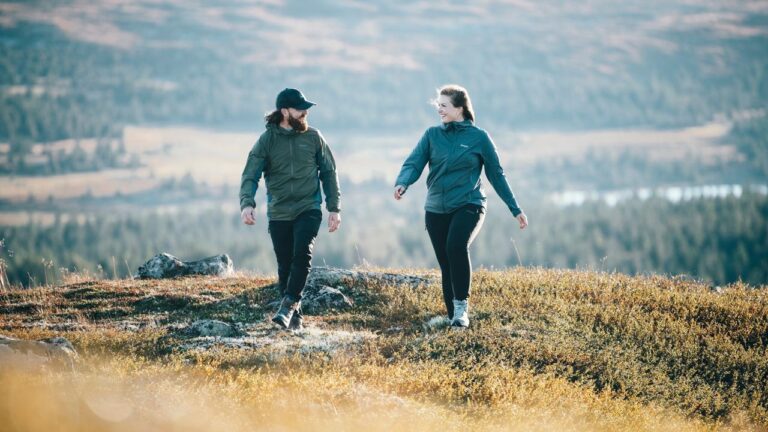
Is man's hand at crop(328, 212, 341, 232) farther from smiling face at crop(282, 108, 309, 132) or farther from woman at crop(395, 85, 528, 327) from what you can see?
smiling face at crop(282, 108, 309, 132)

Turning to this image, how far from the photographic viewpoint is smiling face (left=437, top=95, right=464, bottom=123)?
12391 mm

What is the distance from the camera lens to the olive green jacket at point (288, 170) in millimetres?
12195

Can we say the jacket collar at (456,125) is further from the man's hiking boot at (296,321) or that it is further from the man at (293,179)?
the man's hiking boot at (296,321)

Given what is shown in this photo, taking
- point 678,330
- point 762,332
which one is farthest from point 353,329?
point 762,332

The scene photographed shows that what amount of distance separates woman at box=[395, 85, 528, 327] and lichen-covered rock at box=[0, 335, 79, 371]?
16.4 ft

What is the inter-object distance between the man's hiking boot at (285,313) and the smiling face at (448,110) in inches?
138

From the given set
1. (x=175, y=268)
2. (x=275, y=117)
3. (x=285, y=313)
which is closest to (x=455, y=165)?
(x=275, y=117)

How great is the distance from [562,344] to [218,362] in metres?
5.09

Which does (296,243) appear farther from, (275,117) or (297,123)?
(275,117)

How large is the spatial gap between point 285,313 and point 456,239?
2746 millimetres

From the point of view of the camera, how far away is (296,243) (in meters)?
12.2

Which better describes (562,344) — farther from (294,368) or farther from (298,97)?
(298,97)

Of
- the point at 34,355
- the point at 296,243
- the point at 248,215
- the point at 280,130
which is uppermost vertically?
the point at 280,130

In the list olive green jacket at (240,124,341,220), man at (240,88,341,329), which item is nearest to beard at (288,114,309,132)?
man at (240,88,341,329)
